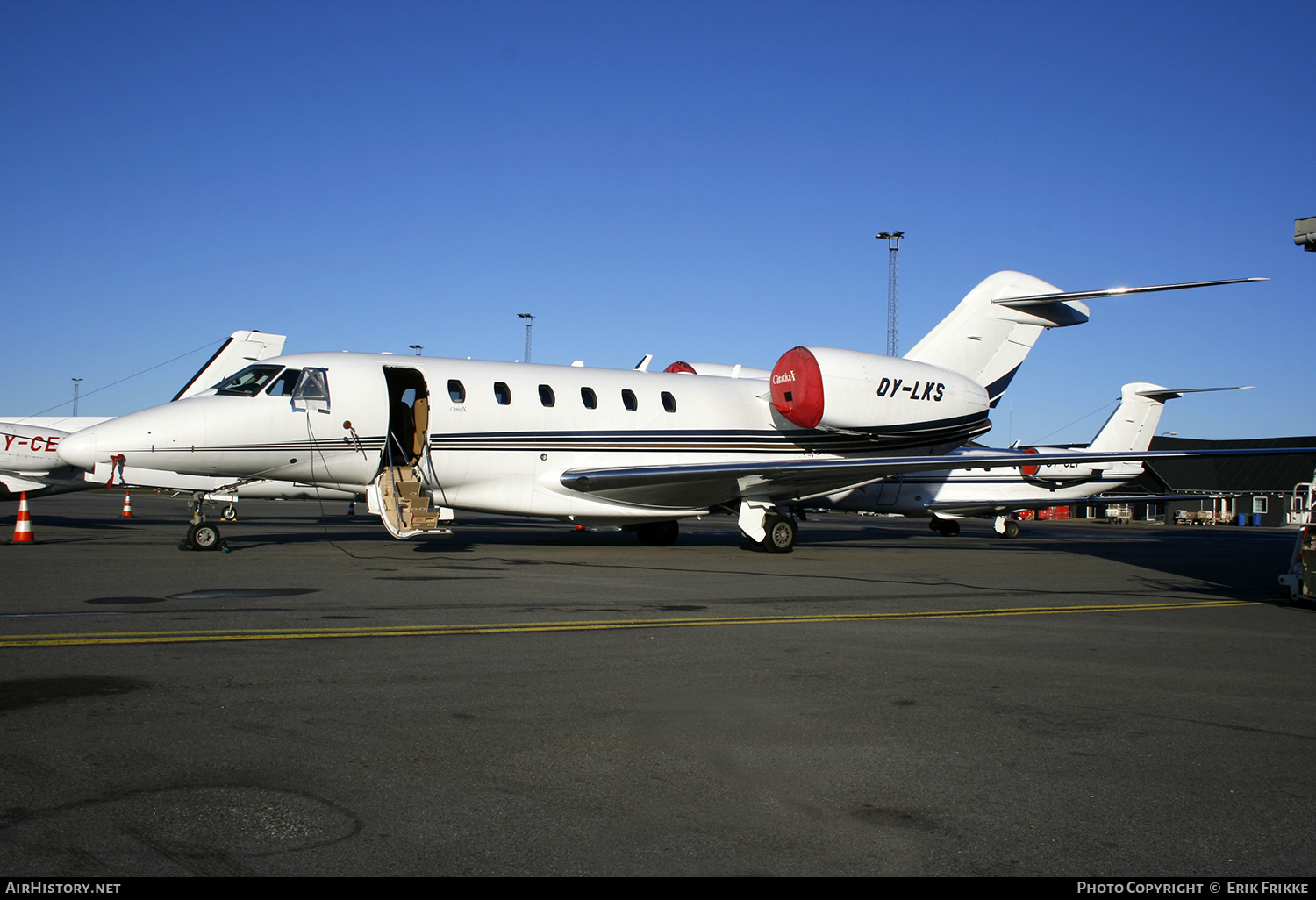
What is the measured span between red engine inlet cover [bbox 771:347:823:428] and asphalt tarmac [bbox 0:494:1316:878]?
8.50 meters

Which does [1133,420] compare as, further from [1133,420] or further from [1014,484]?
[1014,484]

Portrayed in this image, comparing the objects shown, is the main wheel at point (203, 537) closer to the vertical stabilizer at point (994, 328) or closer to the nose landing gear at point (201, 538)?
the nose landing gear at point (201, 538)

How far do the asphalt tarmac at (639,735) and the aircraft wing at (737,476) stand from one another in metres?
6.20

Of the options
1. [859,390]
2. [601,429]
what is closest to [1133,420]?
[859,390]

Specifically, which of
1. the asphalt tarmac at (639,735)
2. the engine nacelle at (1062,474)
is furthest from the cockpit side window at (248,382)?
the engine nacelle at (1062,474)

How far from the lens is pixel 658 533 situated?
2053 cm

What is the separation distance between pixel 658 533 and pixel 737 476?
3.88 m

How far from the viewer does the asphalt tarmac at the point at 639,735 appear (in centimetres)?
334

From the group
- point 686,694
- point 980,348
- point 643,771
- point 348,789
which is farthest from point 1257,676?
point 980,348

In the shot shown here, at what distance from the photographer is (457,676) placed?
19.9 ft

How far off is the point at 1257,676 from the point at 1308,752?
221cm

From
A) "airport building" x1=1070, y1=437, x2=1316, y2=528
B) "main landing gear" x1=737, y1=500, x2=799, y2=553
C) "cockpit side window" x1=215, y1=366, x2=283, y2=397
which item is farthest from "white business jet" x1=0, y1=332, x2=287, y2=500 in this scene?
"airport building" x1=1070, y1=437, x2=1316, y2=528

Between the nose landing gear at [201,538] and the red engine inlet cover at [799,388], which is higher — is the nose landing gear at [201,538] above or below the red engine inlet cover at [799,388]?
below
